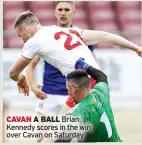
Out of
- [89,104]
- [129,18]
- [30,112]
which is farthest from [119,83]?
[89,104]

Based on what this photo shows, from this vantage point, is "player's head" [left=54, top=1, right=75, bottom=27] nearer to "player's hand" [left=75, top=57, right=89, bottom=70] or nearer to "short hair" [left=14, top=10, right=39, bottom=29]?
"short hair" [left=14, top=10, right=39, bottom=29]

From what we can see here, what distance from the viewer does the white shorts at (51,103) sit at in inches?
261

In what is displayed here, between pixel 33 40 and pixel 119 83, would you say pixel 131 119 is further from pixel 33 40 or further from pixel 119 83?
pixel 33 40

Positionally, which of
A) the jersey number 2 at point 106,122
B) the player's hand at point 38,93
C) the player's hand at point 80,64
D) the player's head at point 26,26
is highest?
the player's head at point 26,26

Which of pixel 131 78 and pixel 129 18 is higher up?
pixel 129 18

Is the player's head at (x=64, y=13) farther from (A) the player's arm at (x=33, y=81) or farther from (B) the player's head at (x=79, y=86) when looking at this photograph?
(B) the player's head at (x=79, y=86)

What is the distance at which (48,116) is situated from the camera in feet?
22.2

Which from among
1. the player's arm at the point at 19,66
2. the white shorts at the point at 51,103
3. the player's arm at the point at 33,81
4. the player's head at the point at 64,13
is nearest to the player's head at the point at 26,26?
the player's arm at the point at 19,66

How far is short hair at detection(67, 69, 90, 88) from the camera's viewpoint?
5223 mm

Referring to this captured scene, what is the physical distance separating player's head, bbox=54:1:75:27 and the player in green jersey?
1080mm

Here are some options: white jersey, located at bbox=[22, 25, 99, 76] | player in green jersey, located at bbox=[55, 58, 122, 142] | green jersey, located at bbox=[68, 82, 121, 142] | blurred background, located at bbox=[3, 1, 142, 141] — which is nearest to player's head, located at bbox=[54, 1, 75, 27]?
white jersey, located at bbox=[22, 25, 99, 76]

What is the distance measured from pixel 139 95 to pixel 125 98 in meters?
0.19

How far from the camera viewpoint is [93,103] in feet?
17.3

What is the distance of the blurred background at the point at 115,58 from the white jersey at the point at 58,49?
2197 millimetres
